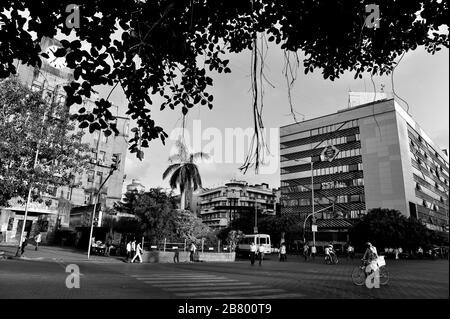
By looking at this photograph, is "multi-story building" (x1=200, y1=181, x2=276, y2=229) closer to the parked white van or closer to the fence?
the parked white van

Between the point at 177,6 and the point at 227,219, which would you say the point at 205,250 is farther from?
the point at 227,219

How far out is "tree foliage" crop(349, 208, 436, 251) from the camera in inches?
1893

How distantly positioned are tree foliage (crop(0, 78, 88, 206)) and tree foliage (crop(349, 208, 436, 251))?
133ft

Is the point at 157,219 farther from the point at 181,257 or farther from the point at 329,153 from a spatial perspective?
the point at 329,153

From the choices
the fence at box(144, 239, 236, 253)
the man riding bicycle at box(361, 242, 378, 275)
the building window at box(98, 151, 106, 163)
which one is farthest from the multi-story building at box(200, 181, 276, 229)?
the man riding bicycle at box(361, 242, 378, 275)

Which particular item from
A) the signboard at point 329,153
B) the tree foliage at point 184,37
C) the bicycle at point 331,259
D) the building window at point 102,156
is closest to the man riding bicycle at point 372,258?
the tree foliage at point 184,37

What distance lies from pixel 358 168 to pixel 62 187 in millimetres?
58925

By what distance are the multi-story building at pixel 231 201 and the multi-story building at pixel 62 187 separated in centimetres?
5868

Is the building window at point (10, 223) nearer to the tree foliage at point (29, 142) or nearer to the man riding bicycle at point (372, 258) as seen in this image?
the tree foliage at point (29, 142)

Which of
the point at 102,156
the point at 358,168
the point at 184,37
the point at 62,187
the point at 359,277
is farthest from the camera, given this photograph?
the point at 358,168

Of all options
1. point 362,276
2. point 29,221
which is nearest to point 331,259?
point 362,276

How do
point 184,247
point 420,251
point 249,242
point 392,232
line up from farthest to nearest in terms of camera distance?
point 420,251 < point 392,232 < point 249,242 < point 184,247

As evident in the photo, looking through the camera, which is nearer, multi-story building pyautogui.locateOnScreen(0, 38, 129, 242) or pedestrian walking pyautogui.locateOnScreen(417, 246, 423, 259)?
multi-story building pyautogui.locateOnScreen(0, 38, 129, 242)

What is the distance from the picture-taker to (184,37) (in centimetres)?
511
